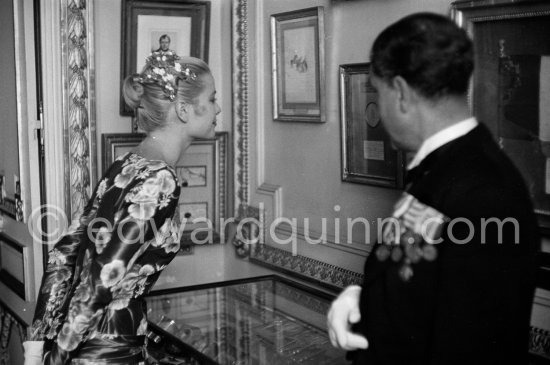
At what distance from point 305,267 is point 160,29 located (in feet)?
4.37

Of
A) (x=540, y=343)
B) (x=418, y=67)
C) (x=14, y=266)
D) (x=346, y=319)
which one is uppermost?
(x=418, y=67)

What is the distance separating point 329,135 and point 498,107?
890 mm

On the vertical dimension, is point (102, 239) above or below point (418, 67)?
below

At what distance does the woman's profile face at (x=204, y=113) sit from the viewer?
231cm

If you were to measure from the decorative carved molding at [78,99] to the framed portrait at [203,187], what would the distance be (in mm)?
453

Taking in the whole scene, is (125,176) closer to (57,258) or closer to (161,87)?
(161,87)

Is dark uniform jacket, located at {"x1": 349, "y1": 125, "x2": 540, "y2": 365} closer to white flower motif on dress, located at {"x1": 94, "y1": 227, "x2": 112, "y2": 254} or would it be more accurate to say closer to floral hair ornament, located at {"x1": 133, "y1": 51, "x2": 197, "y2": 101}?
white flower motif on dress, located at {"x1": 94, "y1": 227, "x2": 112, "y2": 254}

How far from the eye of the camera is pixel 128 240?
6.58ft

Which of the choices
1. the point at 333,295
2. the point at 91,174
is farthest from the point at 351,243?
the point at 91,174

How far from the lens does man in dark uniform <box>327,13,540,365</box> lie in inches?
55.2

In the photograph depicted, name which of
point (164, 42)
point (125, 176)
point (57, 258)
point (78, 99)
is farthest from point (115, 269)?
point (164, 42)

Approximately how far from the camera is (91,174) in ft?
11.3

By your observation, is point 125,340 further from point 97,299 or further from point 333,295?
point 333,295

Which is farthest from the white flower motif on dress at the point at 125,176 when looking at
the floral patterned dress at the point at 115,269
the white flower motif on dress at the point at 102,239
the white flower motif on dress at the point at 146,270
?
the white flower motif on dress at the point at 146,270
